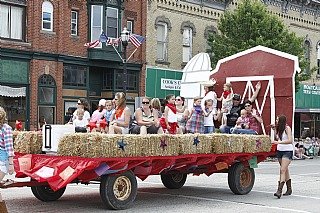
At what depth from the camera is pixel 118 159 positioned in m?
10.5

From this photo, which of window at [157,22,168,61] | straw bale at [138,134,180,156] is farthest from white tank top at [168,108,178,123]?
window at [157,22,168,61]

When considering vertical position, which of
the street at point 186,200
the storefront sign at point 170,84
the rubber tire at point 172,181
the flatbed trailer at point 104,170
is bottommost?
the street at point 186,200

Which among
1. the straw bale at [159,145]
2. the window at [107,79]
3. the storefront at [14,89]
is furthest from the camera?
the window at [107,79]

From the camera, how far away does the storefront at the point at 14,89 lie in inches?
1005

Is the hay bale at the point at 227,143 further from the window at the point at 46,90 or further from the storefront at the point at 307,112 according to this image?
the storefront at the point at 307,112

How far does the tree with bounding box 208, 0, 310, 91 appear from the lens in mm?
30672

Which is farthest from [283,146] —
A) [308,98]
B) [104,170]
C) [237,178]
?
[308,98]

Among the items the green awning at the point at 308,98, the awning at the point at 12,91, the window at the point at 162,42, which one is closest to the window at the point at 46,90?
the awning at the point at 12,91

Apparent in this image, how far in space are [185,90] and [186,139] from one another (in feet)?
43.2

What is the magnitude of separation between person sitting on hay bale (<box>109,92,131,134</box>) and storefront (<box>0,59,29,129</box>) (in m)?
14.7

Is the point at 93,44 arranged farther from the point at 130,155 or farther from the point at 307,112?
the point at 307,112

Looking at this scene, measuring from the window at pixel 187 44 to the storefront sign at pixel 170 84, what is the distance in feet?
5.33

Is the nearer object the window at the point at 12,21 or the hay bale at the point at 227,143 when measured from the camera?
the hay bale at the point at 227,143

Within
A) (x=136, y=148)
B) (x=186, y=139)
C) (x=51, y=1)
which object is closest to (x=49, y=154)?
(x=136, y=148)
